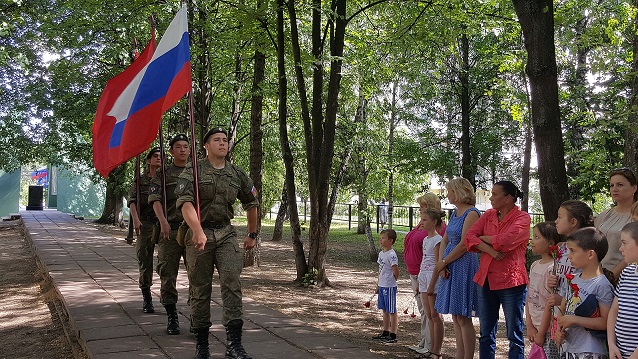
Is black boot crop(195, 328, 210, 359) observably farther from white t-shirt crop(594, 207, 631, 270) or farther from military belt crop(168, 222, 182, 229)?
white t-shirt crop(594, 207, 631, 270)

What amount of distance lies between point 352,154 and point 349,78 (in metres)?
3.68

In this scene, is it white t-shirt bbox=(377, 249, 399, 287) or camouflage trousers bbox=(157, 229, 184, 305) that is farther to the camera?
white t-shirt bbox=(377, 249, 399, 287)

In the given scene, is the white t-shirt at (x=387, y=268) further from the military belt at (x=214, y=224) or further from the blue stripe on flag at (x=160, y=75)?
the blue stripe on flag at (x=160, y=75)

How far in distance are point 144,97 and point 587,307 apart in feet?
14.4

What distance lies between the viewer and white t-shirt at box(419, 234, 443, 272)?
245 inches

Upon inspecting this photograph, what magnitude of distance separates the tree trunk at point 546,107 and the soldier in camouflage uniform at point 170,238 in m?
3.58

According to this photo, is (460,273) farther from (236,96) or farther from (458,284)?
(236,96)

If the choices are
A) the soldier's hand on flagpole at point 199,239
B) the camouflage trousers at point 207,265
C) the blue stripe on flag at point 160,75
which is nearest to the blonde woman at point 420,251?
the camouflage trousers at point 207,265

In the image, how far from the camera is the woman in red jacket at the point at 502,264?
5102 mm

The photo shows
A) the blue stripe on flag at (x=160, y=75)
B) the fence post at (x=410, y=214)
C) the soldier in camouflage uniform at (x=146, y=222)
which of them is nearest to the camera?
the blue stripe on flag at (x=160, y=75)

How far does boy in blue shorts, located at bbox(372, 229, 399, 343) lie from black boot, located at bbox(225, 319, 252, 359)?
7.08ft

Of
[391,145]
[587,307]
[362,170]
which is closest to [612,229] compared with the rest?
[587,307]

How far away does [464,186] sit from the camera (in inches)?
Answer: 226

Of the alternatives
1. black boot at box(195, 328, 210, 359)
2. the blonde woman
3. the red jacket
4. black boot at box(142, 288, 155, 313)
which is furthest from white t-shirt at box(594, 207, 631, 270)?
black boot at box(142, 288, 155, 313)
